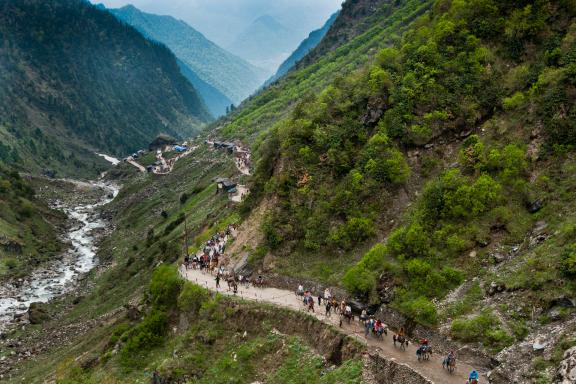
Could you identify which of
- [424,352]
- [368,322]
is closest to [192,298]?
[368,322]

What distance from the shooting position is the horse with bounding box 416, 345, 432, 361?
34.2 metres

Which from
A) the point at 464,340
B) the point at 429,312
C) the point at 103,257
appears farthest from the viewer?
the point at 103,257

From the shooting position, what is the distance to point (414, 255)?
4262cm

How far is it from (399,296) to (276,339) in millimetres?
10331

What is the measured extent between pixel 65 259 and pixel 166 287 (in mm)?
70987

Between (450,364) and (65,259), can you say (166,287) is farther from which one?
(65,259)

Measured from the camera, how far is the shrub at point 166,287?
53250mm

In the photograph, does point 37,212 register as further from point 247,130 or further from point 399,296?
point 399,296

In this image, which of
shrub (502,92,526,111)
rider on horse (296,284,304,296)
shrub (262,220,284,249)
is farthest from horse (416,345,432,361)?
shrub (502,92,526,111)

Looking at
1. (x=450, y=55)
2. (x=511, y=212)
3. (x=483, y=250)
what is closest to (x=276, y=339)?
(x=483, y=250)

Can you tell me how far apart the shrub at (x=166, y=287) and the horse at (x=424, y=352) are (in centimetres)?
2694

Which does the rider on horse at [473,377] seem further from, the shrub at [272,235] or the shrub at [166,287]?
the shrub at [166,287]

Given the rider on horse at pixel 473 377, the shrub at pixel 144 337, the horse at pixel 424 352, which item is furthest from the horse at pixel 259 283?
the rider on horse at pixel 473 377

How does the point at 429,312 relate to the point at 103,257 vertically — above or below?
above
